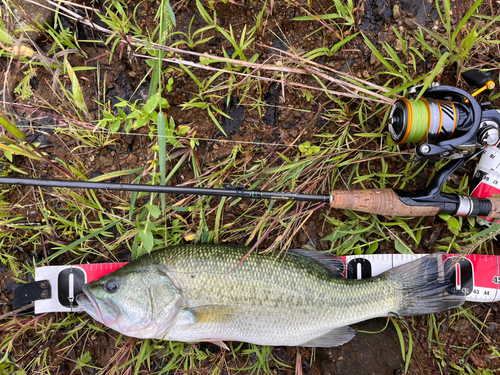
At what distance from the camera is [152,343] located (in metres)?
3.08

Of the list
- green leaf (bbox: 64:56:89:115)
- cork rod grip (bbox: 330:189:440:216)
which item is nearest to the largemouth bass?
cork rod grip (bbox: 330:189:440:216)

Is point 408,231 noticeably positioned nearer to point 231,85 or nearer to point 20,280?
point 231,85

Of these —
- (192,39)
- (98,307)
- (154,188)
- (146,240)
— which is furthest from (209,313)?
(192,39)

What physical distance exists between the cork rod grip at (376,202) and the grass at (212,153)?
0.33 m

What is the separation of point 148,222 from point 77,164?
98 centimetres

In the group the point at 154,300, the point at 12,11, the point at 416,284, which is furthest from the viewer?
the point at 12,11

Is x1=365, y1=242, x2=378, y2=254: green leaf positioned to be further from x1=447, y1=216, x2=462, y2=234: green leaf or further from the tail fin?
x1=447, y1=216, x2=462, y2=234: green leaf

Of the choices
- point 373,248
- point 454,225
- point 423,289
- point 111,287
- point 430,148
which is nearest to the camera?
point 430,148

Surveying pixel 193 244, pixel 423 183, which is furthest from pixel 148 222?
pixel 423 183

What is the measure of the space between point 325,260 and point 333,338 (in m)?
0.67

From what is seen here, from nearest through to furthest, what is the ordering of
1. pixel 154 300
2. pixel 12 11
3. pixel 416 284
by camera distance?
pixel 154 300, pixel 416 284, pixel 12 11

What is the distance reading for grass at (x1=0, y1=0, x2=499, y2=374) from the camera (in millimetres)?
3002

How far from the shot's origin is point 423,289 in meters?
2.86

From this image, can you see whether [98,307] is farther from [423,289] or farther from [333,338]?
[423,289]
